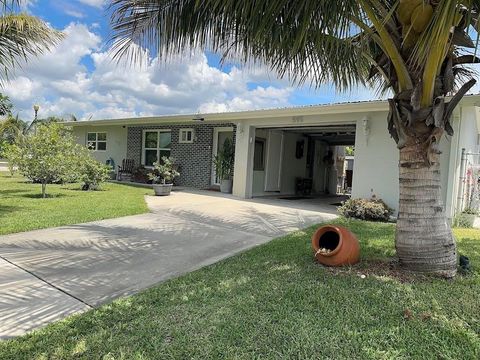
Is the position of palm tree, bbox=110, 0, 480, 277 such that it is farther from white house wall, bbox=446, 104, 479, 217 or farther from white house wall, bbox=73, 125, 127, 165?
white house wall, bbox=73, 125, 127, 165

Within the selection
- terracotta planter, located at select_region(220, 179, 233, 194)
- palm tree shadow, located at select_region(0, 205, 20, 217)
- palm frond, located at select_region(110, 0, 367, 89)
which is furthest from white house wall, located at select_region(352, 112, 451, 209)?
palm tree shadow, located at select_region(0, 205, 20, 217)

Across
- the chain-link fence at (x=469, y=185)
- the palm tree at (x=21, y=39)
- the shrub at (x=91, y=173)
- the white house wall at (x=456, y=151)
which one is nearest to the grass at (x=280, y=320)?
the white house wall at (x=456, y=151)

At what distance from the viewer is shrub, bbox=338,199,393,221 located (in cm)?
924

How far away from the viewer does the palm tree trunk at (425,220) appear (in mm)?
4250

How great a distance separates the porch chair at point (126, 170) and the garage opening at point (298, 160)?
7391mm

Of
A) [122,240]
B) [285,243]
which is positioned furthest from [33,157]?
[285,243]

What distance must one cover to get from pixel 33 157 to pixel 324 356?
10978mm

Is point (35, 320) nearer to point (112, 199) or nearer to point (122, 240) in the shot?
point (122, 240)

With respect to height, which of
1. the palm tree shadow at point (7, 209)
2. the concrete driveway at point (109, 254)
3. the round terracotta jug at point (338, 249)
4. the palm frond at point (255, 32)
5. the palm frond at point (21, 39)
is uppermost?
the palm frond at point (21, 39)

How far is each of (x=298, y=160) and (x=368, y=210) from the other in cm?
768

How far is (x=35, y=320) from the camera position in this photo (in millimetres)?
3359

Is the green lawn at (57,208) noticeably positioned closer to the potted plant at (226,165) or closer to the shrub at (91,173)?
the shrub at (91,173)

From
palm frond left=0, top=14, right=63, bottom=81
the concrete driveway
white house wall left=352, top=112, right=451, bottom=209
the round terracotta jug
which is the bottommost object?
the concrete driveway

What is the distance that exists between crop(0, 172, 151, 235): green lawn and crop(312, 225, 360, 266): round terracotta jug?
17.2 ft
